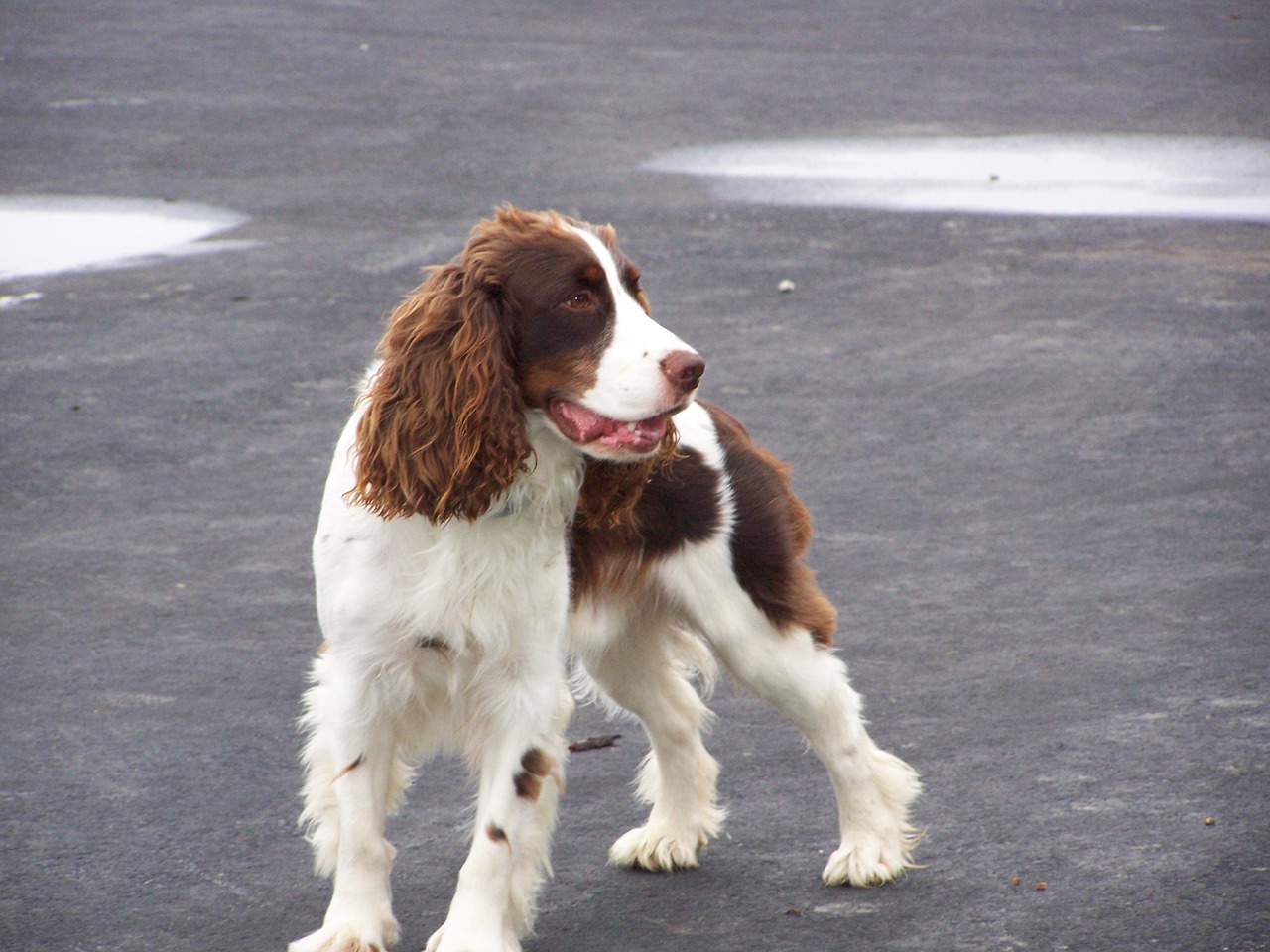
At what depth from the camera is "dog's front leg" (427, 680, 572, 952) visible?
141 inches

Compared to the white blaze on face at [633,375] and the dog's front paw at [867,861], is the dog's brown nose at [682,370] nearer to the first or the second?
the white blaze on face at [633,375]

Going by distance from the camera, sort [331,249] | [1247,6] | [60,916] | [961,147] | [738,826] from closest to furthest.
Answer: [60,916], [738,826], [331,249], [961,147], [1247,6]

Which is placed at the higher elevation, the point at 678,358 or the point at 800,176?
the point at 678,358

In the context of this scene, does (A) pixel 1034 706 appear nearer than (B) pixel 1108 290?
Yes

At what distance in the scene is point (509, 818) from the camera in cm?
364

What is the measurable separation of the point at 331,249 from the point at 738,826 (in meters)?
6.90

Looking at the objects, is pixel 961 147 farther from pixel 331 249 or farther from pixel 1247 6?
pixel 1247 6

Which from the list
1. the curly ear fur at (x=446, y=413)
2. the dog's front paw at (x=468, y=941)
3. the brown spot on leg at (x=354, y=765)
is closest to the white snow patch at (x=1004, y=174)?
the curly ear fur at (x=446, y=413)

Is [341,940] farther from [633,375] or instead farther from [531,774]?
[633,375]

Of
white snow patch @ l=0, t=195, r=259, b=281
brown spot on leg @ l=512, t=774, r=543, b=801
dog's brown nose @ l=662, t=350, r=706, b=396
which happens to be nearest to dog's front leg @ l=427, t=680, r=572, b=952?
brown spot on leg @ l=512, t=774, r=543, b=801

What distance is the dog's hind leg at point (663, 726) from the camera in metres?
4.27

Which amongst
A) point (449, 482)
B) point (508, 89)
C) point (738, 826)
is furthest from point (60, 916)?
point (508, 89)

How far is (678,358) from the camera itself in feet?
11.3

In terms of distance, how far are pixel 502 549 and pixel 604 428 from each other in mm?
391
